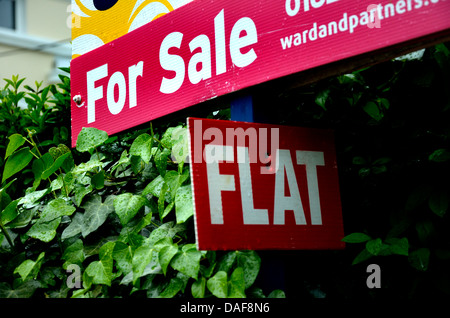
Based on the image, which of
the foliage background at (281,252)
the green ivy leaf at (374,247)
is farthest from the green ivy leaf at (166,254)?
the green ivy leaf at (374,247)

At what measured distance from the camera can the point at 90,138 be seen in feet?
6.19

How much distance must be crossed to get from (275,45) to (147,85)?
1.77 feet

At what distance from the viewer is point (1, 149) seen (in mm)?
2549

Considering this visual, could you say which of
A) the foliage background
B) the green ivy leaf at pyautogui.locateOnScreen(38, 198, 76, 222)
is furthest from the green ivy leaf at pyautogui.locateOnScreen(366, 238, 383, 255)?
the green ivy leaf at pyautogui.locateOnScreen(38, 198, 76, 222)

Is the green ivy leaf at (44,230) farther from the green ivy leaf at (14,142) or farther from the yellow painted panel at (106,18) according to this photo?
the yellow painted panel at (106,18)

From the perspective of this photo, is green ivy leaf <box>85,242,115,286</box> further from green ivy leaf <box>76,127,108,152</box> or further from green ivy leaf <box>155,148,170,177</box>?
green ivy leaf <box>76,127,108,152</box>

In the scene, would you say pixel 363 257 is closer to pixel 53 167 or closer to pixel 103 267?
pixel 103 267

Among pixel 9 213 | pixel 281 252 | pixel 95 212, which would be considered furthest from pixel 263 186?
pixel 9 213

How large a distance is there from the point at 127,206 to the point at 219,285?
1.37ft

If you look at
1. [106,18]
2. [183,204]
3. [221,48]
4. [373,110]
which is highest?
[106,18]

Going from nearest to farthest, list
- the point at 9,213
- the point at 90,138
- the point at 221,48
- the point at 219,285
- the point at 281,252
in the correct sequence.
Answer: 1. the point at 219,285
2. the point at 281,252
3. the point at 221,48
4. the point at 9,213
5. the point at 90,138

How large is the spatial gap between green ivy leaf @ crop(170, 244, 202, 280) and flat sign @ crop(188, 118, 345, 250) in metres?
0.09

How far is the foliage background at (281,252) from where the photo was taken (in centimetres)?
151

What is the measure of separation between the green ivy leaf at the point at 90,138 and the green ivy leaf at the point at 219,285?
0.68 metres
